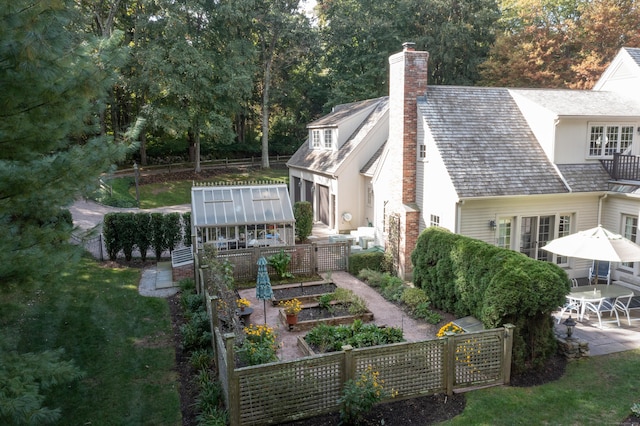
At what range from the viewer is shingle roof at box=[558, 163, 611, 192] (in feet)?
48.8

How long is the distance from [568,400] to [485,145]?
9046 millimetres

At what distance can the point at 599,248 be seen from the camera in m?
11.1

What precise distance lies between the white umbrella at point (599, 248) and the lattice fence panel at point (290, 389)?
7141mm

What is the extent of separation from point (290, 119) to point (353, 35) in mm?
11831

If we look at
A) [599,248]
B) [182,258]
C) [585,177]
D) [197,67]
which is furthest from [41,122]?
[197,67]

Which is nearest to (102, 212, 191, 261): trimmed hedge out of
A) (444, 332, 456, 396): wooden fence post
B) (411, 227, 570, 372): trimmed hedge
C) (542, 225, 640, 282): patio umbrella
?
(411, 227, 570, 372): trimmed hedge

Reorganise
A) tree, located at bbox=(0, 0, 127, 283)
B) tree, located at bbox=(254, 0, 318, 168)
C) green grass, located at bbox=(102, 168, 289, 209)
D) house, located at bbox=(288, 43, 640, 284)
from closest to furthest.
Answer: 1. tree, located at bbox=(0, 0, 127, 283)
2. house, located at bbox=(288, 43, 640, 284)
3. green grass, located at bbox=(102, 168, 289, 209)
4. tree, located at bbox=(254, 0, 318, 168)

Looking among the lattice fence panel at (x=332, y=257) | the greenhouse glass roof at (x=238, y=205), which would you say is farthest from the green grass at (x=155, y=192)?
the lattice fence panel at (x=332, y=257)

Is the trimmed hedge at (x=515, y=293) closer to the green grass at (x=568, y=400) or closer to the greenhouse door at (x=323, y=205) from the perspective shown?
the green grass at (x=568, y=400)

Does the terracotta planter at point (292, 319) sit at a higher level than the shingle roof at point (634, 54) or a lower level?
lower

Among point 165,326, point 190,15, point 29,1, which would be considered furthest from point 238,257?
point 190,15

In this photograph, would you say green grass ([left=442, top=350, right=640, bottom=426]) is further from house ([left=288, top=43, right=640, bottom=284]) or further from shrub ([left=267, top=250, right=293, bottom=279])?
shrub ([left=267, top=250, right=293, bottom=279])

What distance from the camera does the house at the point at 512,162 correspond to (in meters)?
14.4

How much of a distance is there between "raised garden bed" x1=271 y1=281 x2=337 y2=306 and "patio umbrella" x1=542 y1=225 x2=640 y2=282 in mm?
6682
